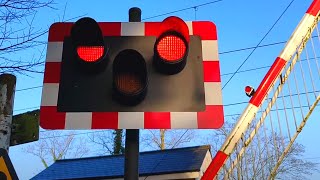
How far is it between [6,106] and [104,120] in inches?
28.7

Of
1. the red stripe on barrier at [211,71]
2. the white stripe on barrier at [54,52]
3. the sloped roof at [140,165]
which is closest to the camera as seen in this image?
the red stripe on barrier at [211,71]

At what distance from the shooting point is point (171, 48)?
214 centimetres

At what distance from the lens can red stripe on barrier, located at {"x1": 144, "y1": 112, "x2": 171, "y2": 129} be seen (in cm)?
221

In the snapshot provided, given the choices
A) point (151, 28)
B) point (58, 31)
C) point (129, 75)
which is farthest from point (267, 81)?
point (58, 31)

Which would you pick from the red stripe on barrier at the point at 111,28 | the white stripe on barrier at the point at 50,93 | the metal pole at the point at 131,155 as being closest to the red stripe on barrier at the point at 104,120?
the metal pole at the point at 131,155

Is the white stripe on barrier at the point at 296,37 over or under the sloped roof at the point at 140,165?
over

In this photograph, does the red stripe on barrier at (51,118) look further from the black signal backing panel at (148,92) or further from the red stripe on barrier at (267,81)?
the red stripe on barrier at (267,81)

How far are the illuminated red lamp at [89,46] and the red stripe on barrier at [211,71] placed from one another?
0.66 meters

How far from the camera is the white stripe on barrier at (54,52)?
7.99ft

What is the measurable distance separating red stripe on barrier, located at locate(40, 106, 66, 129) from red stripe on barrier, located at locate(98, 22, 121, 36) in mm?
632

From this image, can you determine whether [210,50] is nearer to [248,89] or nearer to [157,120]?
[248,89]

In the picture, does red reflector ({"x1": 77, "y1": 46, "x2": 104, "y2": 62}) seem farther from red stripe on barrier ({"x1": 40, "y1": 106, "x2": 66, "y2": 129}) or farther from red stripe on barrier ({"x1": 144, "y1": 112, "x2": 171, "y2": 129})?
red stripe on barrier ({"x1": 144, "y1": 112, "x2": 171, "y2": 129})

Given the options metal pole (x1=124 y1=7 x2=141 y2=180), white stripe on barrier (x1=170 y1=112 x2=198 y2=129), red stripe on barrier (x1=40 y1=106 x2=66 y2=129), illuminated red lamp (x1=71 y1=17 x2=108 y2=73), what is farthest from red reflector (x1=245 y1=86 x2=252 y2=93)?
red stripe on barrier (x1=40 y1=106 x2=66 y2=129)

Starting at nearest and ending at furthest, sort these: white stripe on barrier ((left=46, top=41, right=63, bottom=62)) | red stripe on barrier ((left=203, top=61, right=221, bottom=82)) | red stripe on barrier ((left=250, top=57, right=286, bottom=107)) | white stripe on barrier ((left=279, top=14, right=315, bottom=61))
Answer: red stripe on barrier ((left=250, top=57, right=286, bottom=107)) → white stripe on barrier ((left=279, top=14, right=315, bottom=61)) → red stripe on barrier ((left=203, top=61, right=221, bottom=82)) → white stripe on barrier ((left=46, top=41, right=63, bottom=62))
